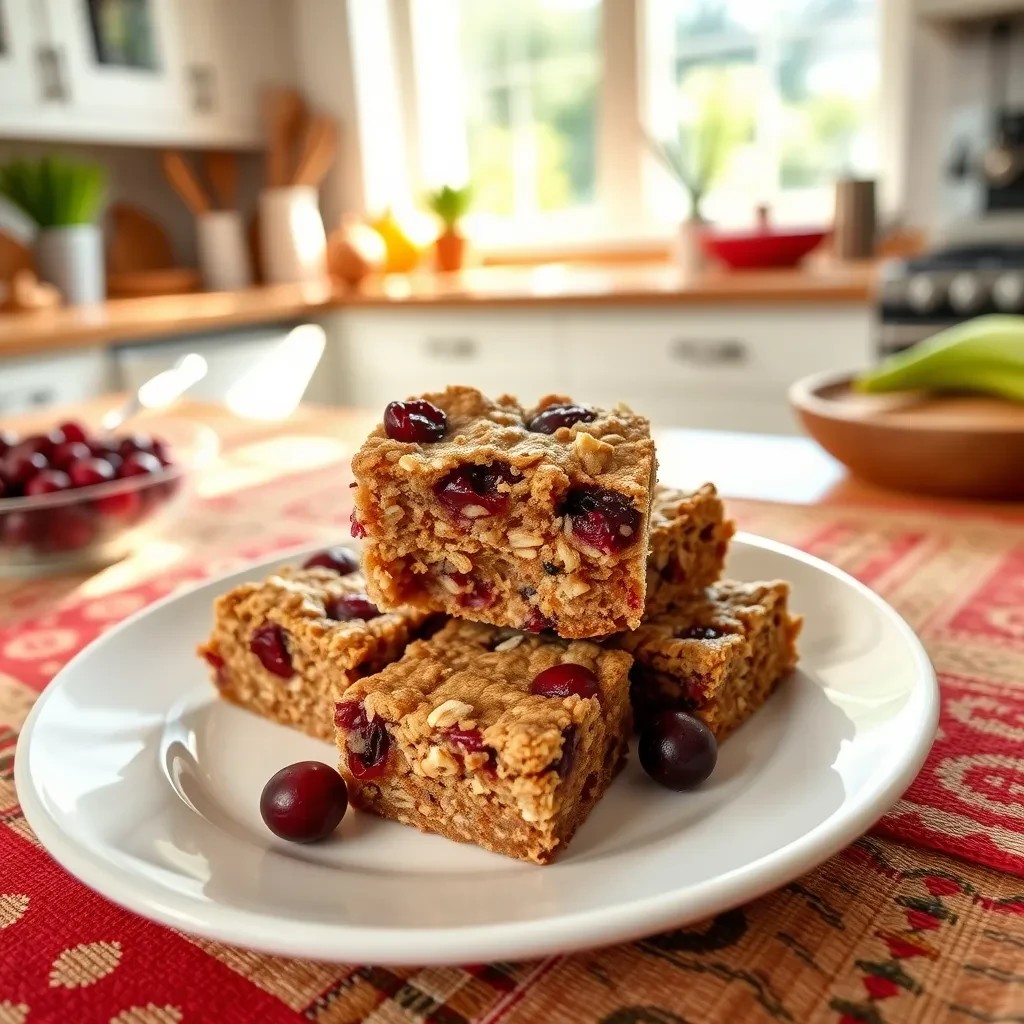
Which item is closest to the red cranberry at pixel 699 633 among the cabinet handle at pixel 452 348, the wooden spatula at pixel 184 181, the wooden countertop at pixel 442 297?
the wooden countertop at pixel 442 297

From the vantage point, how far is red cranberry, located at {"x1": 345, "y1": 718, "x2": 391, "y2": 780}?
0.62 m

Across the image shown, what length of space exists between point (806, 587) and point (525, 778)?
41cm

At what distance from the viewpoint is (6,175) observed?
3.08m

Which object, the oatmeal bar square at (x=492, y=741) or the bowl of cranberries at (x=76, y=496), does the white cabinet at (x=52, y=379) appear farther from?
the oatmeal bar square at (x=492, y=741)

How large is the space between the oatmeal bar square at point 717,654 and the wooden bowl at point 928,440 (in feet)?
1.69

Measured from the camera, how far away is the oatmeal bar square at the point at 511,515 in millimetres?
690

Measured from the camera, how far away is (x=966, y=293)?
225 centimetres

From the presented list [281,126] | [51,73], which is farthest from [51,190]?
[281,126]

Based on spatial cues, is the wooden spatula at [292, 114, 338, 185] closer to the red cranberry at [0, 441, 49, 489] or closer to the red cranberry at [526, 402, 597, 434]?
the red cranberry at [0, 441, 49, 489]

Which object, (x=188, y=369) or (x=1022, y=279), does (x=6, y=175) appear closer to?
(x=188, y=369)

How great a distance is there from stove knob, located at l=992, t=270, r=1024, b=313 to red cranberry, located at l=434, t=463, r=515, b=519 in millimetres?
1942

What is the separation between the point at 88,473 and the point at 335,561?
38cm

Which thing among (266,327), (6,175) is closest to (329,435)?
(266,327)

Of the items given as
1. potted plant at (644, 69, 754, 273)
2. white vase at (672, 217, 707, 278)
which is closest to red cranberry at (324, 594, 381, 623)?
white vase at (672, 217, 707, 278)
